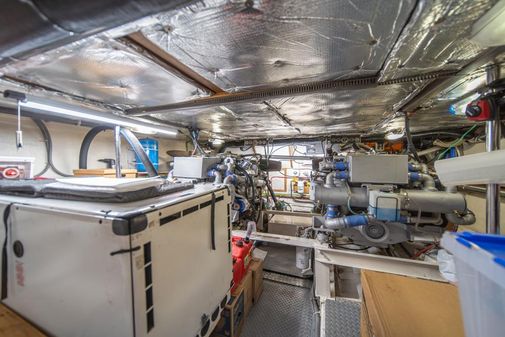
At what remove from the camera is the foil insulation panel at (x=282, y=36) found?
68cm

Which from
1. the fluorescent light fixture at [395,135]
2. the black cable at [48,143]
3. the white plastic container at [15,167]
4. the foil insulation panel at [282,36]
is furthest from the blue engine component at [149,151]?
the fluorescent light fixture at [395,135]

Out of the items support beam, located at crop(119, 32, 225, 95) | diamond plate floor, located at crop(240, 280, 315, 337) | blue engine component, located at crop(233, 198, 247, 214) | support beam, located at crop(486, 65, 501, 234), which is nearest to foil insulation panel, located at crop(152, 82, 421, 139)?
support beam, located at crop(119, 32, 225, 95)

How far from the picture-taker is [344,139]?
4207 mm

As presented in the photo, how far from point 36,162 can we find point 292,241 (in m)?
3.28

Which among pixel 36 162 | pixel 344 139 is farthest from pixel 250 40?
pixel 344 139

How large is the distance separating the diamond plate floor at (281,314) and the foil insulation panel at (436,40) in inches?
83.3

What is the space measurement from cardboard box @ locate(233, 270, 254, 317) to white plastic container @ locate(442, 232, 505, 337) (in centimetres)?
142

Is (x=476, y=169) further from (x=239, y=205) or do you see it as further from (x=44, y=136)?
(x=44, y=136)

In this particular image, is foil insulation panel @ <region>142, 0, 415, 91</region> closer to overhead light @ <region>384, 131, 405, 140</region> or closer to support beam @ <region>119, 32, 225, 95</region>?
support beam @ <region>119, 32, 225, 95</region>

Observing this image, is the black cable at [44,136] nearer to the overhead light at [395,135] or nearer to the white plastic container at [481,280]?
the white plastic container at [481,280]

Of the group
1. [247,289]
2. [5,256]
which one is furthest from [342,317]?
[5,256]

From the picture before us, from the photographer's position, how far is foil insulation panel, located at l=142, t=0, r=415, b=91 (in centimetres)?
68

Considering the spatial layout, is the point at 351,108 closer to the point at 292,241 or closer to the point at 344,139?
the point at 292,241

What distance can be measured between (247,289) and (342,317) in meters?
0.80
